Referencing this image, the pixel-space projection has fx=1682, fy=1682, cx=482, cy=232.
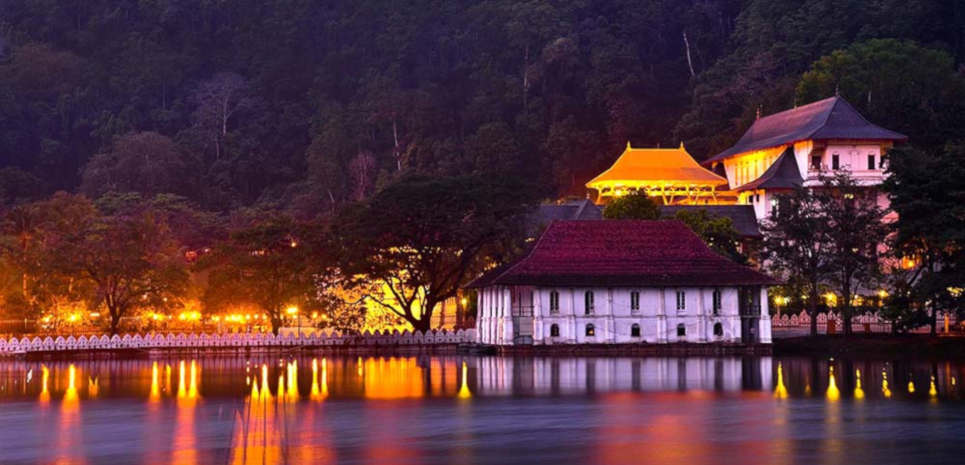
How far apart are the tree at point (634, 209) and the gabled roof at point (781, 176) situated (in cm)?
1212

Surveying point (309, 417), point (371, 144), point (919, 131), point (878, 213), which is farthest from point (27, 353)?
point (371, 144)

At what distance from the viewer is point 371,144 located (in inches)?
5851

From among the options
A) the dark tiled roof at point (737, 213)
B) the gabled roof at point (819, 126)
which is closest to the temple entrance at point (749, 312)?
the dark tiled roof at point (737, 213)

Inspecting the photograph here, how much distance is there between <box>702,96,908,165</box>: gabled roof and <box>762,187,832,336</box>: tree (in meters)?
20.6

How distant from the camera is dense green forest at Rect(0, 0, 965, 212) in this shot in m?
130

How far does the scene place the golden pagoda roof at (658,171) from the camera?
106 meters

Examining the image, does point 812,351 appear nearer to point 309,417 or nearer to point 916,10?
point 309,417

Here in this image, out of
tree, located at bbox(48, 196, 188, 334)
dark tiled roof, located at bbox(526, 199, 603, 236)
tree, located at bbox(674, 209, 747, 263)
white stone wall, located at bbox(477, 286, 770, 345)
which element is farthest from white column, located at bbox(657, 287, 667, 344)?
tree, located at bbox(48, 196, 188, 334)

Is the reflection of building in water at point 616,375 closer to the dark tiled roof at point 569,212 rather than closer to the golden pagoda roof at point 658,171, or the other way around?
the dark tiled roof at point 569,212

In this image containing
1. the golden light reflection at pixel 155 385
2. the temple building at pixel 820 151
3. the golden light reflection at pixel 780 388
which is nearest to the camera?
the golden light reflection at pixel 780 388

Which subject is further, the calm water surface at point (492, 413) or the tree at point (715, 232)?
the tree at point (715, 232)

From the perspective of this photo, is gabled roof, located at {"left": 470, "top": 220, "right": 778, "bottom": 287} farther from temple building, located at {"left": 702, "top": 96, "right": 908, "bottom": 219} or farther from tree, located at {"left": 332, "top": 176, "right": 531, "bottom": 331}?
temple building, located at {"left": 702, "top": 96, "right": 908, "bottom": 219}

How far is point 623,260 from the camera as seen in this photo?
72.0 metres

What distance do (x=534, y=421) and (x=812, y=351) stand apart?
3059cm
